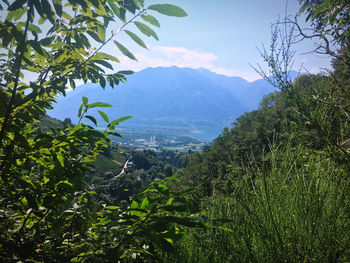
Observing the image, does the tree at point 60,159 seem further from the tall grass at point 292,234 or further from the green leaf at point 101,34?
the tall grass at point 292,234

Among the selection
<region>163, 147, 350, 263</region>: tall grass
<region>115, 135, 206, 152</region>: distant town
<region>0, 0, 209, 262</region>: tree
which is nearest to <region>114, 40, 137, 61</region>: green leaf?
<region>0, 0, 209, 262</region>: tree

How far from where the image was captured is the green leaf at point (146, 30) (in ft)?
3.07

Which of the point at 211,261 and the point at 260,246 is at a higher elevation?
the point at 260,246

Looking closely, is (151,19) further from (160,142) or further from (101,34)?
(160,142)

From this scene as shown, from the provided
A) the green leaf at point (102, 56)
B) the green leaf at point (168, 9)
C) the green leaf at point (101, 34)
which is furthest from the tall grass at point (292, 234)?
the green leaf at point (101, 34)

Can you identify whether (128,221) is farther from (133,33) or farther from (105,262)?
(133,33)

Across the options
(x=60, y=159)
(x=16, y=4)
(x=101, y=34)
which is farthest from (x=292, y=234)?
(x=16, y=4)

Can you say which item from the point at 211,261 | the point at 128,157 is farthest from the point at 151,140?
the point at 211,261

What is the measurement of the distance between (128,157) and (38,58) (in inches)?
3448

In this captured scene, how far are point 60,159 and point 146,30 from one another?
818 mm

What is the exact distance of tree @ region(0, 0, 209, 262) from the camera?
0.78m

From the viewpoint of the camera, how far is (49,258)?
81 centimetres

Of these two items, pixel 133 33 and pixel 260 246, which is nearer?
pixel 133 33

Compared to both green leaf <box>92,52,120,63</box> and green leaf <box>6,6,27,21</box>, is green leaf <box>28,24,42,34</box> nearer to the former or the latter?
green leaf <box>6,6,27,21</box>
